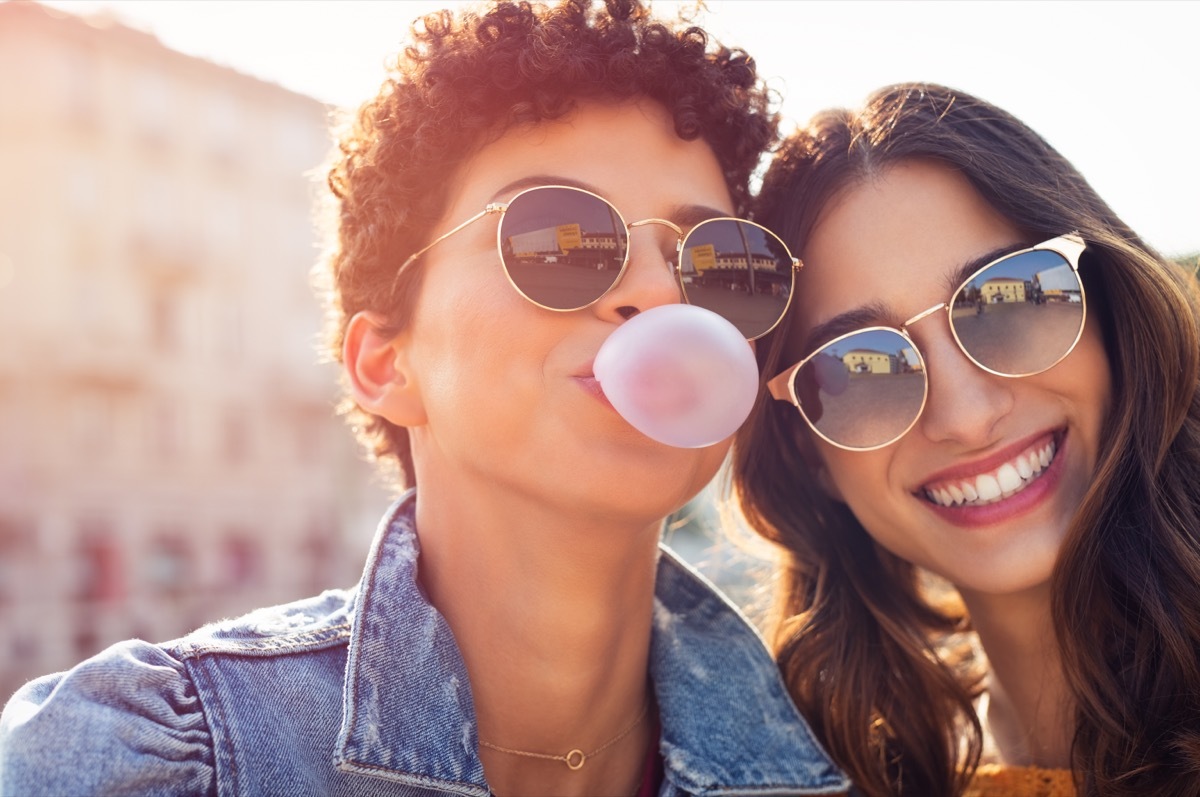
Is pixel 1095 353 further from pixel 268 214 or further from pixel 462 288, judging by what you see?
pixel 268 214

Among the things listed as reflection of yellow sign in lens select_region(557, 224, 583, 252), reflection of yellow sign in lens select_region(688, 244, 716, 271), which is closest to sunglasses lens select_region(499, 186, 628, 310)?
reflection of yellow sign in lens select_region(557, 224, 583, 252)

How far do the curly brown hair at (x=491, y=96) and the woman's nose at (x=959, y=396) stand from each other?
797mm

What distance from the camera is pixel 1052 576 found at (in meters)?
2.73

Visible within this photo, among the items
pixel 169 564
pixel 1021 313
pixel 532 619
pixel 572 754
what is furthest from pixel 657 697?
pixel 169 564

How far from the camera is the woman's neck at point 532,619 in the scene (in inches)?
104

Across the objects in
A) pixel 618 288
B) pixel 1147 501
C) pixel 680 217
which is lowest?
pixel 1147 501

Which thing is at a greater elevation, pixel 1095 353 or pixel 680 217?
pixel 680 217

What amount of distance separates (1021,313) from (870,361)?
0.38 meters

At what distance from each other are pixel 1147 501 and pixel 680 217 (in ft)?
4.39

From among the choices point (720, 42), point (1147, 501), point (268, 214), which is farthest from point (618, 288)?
point (268, 214)

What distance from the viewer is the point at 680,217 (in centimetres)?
266

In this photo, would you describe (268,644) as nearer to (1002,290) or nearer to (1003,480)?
(1003,480)

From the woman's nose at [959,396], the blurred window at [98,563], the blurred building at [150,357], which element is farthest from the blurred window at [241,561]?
the woman's nose at [959,396]

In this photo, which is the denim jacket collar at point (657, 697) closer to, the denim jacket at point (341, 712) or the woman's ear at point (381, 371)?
the denim jacket at point (341, 712)
